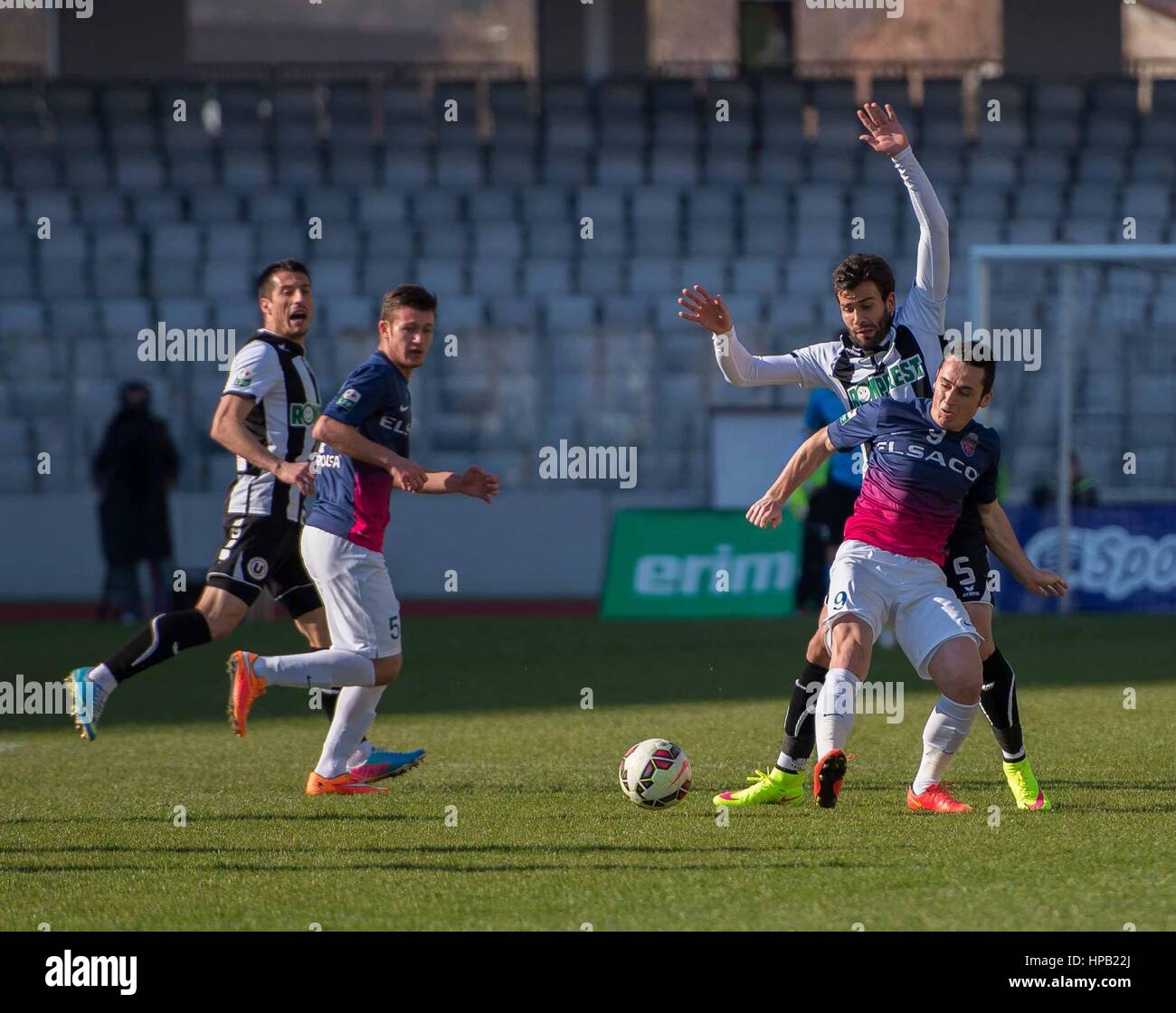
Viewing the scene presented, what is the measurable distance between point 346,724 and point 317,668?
11.4 inches

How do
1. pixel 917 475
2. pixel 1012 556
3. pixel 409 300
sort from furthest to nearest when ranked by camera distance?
pixel 409 300 → pixel 1012 556 → pixel 917 475

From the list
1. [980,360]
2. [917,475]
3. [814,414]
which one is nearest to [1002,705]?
[917,475]

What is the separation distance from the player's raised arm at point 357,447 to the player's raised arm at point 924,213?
193 centimetres

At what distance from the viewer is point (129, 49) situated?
24.9 meters

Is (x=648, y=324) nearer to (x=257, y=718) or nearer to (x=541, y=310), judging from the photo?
(x=541, y=310)

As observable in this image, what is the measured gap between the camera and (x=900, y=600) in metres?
6.05

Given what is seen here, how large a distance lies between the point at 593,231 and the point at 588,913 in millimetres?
17231

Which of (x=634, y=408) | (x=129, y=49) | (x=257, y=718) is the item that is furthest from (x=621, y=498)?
(x=129, y=49)

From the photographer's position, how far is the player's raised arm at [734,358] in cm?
651
